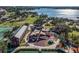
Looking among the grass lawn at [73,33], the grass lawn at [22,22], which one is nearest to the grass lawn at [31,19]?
the grass lawn at [22,22]

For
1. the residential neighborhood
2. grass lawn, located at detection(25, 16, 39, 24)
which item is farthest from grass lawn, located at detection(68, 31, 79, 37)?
grass lawn, located at detection(25, 16, 39, 24)

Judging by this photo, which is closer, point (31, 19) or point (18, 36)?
point (18, 36)

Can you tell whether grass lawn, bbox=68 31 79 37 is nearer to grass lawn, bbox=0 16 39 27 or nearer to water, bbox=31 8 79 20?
water, bbox=31 8 79 20

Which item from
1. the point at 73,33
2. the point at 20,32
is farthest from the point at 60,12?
the point at 20,32

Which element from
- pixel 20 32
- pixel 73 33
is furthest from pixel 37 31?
pixel 73 33

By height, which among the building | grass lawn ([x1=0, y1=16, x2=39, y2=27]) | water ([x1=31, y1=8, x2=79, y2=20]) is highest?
water ([x1=31, y1=8, x2=79, y2=20])

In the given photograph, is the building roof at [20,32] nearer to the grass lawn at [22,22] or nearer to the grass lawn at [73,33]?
the grass lawn at [22,22]

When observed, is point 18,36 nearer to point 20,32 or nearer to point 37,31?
point 20,32

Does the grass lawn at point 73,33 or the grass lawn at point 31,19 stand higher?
the grass lawn at point 31,19

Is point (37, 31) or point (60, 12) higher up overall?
point (60, 12)
